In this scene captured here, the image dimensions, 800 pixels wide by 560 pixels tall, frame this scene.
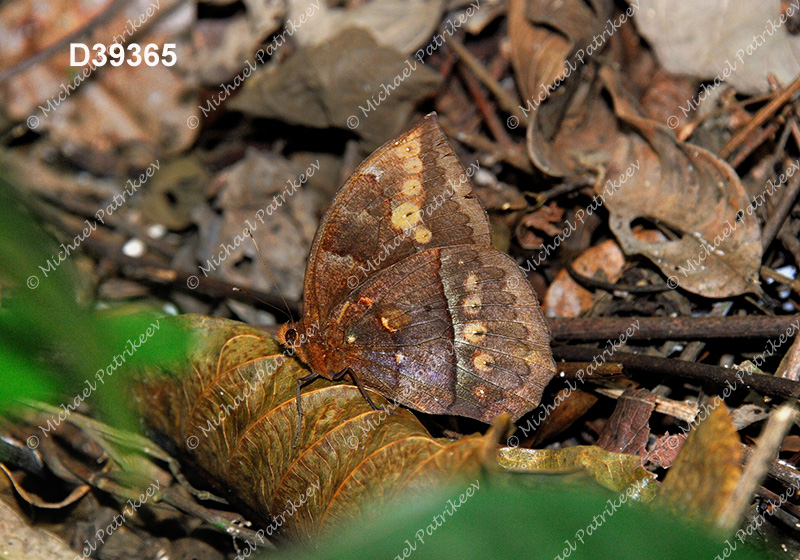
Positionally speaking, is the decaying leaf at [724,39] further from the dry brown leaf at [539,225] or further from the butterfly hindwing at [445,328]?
the butterfly hindwing at [445,328]

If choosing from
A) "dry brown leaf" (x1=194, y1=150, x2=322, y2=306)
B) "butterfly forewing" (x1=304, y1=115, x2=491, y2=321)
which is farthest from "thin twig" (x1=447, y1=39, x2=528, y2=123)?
"butterfly forewing" (x1=304, y1=115, x2=491, y2=321)

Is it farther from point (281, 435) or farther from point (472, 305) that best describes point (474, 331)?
point (281, 435)

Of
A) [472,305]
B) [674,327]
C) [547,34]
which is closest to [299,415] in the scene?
[472,305]

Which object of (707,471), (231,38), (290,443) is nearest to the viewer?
(707,471)

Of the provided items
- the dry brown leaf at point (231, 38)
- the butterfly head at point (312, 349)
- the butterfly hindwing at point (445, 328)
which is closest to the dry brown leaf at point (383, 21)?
the dry brown leaf at point (231, 38)

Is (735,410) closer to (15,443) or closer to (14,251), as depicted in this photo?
(14,251)
